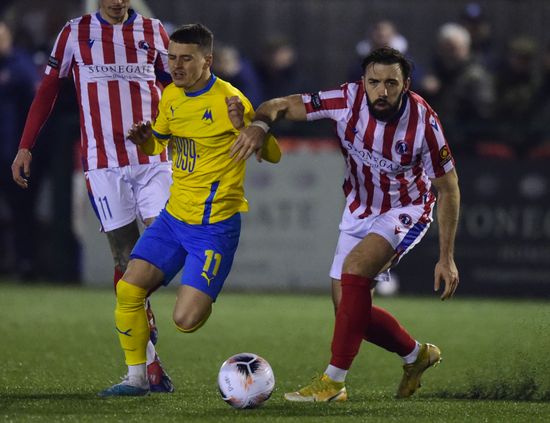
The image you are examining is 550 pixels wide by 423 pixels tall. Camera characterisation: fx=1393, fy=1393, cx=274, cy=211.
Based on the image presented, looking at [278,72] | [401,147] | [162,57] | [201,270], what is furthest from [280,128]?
[201,270]

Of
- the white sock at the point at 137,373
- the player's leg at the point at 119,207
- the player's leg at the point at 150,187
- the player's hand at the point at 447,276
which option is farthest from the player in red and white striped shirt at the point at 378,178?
the player's leg at the point at 119,207

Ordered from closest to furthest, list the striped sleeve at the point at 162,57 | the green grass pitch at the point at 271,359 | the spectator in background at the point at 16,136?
1. the green grass pitch at the point at 271,359
2. the striped sleeve at the point at 162,57
3. the spectator in background at the point at 16,136

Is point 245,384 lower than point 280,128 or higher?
lower

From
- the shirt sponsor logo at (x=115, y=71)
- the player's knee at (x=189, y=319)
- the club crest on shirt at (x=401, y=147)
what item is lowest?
the player's knee at (x=189, y=319)

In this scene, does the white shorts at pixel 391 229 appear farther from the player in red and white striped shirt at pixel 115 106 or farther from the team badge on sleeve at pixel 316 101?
the player in red and white striped shirt at pixel 115 106

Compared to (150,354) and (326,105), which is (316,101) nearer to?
(326,105)

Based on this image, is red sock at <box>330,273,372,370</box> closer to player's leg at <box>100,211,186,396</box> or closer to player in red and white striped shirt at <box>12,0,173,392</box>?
player's leg at <box>100,211,186,396</box>

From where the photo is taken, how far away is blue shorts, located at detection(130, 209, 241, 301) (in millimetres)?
6586

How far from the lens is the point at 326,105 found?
21.9ft

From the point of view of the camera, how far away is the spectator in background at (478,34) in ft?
44.0

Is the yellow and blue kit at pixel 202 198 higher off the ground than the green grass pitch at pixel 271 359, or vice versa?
the yellow and blue kit at pixel 202 198

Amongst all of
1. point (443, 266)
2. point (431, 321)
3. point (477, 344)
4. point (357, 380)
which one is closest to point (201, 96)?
point (443, 266)

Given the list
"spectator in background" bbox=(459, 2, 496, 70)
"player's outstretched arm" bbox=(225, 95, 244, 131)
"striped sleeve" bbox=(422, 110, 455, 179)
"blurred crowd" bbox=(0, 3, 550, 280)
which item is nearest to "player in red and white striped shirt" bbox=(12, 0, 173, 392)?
"player's outstretched arm" bbox=(225, 95, 244, 131)

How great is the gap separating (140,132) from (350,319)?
1356 millimetres
